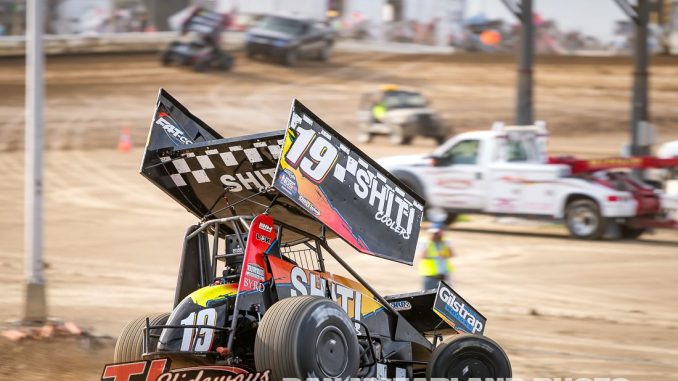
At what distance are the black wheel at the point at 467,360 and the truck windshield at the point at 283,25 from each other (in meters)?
35.4

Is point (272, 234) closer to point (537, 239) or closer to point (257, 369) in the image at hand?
point (257, 369)

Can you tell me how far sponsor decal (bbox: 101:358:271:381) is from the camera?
734 cm

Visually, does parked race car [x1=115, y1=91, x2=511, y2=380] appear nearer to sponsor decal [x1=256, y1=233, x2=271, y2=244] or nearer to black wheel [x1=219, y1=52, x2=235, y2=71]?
sponsor decal [x1=256, y1=233, x2=271, y2=244]

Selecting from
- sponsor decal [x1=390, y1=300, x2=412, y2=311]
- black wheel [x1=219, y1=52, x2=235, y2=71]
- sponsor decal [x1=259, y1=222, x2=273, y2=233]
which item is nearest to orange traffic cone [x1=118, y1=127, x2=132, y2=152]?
black wheel [x1=219, y1=52, x2=235, y2=71]

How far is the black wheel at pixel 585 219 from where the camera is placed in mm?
21531

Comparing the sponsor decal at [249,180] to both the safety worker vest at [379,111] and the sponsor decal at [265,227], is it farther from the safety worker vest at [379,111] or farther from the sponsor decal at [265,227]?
the safety worker vest at [379,111]

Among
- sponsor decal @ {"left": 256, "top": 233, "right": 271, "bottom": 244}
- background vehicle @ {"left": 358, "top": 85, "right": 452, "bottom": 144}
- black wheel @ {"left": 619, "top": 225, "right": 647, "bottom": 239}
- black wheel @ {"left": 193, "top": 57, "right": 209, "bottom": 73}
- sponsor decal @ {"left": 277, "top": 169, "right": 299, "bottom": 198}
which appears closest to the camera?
sponsor decal @ {"left": 277, "top": 169, "right": 299, "bottom": 198}

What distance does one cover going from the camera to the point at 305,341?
23.7ft

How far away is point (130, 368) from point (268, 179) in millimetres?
1629

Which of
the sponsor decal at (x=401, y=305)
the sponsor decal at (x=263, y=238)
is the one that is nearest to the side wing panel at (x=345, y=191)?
the sponsor decal at (x=263, y=238)

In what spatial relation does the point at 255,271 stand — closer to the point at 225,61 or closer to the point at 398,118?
the point at 398,118

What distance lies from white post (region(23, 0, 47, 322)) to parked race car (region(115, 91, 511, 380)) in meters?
3.59

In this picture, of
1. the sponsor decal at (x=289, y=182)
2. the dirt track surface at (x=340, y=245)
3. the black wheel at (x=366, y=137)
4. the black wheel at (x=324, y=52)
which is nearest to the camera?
the sponsor decal at (x=289, y=182)

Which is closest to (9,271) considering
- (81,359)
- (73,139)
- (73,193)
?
(81,359)
